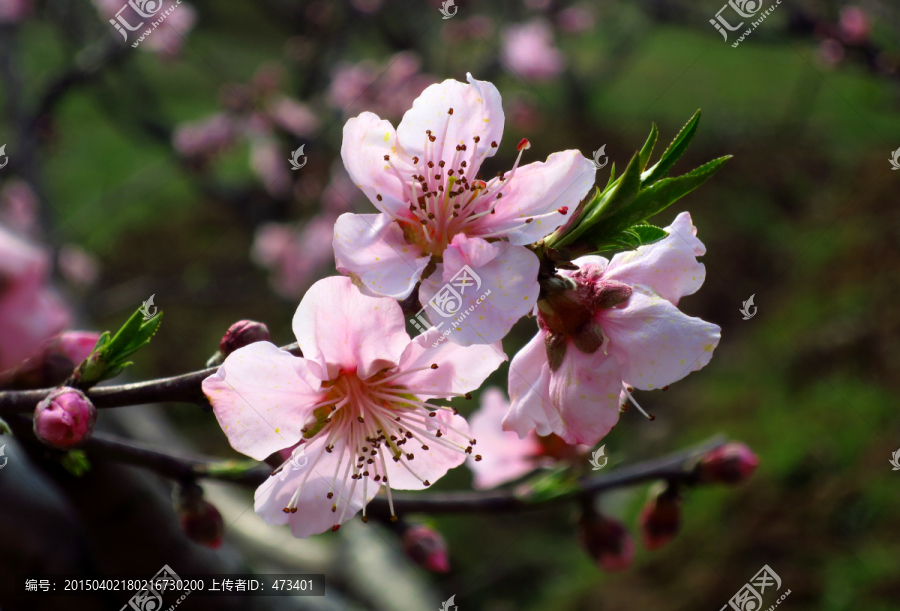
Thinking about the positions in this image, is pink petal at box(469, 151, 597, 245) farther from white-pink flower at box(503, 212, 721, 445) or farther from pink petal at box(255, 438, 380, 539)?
pink petal at box(255, 438, 380, 539)

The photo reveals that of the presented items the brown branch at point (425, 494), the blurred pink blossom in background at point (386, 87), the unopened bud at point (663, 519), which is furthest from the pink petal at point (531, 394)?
the blurred pink blossom in background at point (386, 87)

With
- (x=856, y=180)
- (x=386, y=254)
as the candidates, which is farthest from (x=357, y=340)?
(x=856, y=180)

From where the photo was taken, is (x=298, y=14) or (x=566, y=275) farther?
(x=298, y=14)

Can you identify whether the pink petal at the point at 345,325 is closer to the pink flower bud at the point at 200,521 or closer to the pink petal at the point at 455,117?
the pink petal at the point at 455,117

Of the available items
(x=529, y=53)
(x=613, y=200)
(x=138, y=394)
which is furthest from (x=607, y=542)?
(x=529, y=53)

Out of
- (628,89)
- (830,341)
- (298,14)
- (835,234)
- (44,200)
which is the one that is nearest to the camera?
(44,200)

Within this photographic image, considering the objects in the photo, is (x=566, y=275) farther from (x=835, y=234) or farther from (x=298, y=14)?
(x=835, y=234)

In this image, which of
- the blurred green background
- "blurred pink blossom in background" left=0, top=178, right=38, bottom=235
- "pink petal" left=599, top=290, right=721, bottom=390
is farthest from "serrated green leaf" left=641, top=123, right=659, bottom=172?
"blurred pink blossom in background" left=0, top=178, right=38, bottom=235
